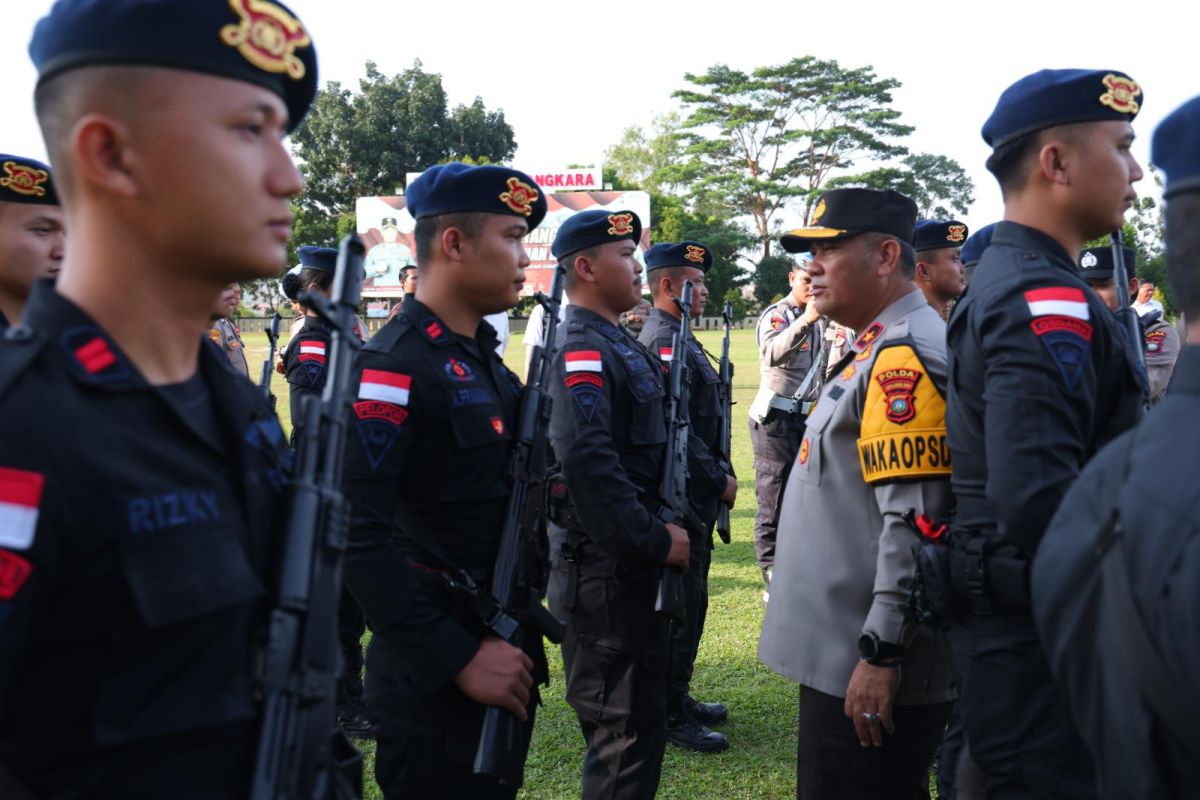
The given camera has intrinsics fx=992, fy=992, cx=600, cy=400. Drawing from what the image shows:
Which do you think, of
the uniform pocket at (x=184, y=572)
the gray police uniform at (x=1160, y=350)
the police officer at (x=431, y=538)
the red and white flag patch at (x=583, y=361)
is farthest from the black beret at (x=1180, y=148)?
the gray police uniform at (x=1160, y=350)

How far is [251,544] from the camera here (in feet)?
4.82

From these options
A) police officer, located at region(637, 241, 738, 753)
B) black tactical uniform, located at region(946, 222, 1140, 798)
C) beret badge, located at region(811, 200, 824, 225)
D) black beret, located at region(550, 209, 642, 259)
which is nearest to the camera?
black tactical uniform, located at region(946, 222, 1140, 798)

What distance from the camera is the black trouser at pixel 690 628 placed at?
4781 mm

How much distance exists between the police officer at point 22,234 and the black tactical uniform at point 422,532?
143 cm

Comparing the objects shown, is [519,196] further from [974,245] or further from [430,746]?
[974,245]

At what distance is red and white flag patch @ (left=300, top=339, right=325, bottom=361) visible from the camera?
5836 millimetres

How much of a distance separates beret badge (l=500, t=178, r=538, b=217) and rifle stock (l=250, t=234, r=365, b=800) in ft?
4.81

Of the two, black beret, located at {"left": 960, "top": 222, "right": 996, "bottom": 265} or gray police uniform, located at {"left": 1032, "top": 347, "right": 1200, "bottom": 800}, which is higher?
black beret, located at {"left": 960, "top": 222, "right": 996, "bottom": 265}

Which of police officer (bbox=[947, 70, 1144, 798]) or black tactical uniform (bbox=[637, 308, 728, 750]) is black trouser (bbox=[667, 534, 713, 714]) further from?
police officer (bbox=[947, 70, 1144, 798])

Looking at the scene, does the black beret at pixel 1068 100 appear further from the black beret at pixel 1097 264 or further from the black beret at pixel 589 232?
the black beret at pixel 1097 264

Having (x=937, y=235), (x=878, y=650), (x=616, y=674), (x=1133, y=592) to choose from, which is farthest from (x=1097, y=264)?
(x=1133, y=592)

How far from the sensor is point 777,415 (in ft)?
23.8

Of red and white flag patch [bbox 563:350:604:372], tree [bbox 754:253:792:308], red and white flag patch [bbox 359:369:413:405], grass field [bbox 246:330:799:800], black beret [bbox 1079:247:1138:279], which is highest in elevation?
tree [bbox 754:253:792:308]

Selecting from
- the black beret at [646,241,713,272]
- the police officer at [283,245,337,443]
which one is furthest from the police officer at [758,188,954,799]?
the police officer at [283,245,337,443]
